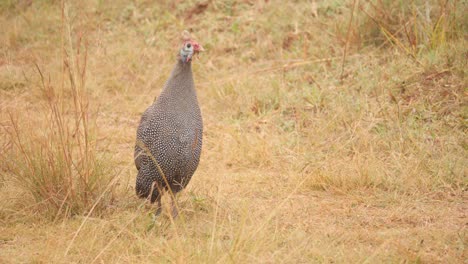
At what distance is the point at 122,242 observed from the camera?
10.1 feet

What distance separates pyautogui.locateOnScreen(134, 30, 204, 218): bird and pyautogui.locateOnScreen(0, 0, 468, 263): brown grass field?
8.5 inches

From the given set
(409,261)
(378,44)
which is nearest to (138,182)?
(409,261)

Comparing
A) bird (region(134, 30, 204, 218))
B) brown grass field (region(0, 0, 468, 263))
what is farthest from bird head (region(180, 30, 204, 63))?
brown grass field (region(0, 0, 468, 263))

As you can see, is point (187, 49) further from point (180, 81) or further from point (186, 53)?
point (180, 81)

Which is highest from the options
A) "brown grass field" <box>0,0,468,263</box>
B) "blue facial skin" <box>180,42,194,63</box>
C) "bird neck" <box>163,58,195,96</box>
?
"blue facial skin" <box>180,42,194,63</box>

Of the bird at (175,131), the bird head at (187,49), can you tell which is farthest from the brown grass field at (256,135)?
the bird head at (187,49)

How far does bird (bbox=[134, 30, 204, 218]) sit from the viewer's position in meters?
3.41

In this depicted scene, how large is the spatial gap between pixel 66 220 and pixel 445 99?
2.96 m

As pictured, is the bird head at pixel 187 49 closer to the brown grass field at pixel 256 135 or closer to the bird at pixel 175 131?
the bird at pixel 175 131

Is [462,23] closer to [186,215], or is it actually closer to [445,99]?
[445,99]

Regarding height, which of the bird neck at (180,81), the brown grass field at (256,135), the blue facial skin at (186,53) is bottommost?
the brown grass field at (256,135)

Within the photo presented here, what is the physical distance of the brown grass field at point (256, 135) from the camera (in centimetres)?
311

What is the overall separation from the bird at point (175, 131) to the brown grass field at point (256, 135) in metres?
0.22

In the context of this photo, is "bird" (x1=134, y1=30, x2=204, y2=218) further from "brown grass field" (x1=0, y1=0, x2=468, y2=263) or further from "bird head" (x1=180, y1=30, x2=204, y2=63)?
"brown grass field" (x1=0, y1=0, x2=468, y2=263)
